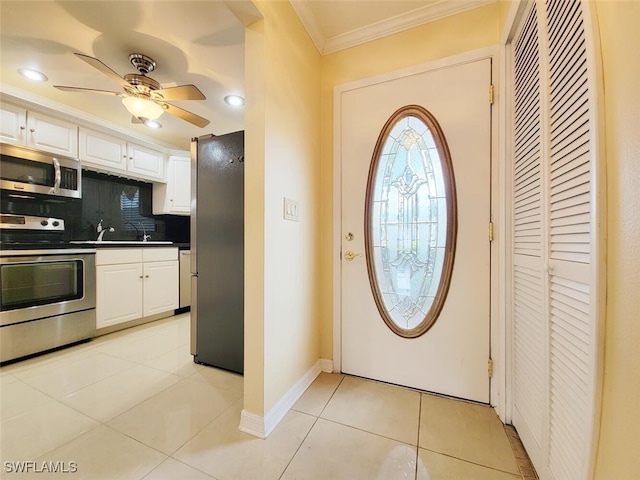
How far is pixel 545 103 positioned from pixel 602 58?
12.4 inches

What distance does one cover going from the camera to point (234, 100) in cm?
262

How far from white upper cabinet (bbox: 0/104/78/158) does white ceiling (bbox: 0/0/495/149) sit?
0.14m

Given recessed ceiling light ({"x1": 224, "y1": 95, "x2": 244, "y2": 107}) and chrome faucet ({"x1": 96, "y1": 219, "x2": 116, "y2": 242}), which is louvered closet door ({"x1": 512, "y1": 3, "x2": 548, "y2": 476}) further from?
chrome faucet ({"x1": 96, "y1": 219, "x2": 116, "y2": 242})

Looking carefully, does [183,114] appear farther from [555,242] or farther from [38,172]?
[555,242]

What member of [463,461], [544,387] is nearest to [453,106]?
[544,387]

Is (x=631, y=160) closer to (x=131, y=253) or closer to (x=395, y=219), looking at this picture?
(x=395, y=219)

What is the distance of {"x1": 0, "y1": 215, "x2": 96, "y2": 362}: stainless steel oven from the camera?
200 cm

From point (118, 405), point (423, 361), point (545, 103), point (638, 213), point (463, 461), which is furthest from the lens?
point (423, 361)

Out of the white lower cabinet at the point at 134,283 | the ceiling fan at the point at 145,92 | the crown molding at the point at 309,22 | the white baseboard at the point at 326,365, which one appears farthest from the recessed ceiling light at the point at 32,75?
the white baseboard at the point at 326,365

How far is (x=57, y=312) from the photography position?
7.40 feet

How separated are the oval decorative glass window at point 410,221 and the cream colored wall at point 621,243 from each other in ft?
3.06

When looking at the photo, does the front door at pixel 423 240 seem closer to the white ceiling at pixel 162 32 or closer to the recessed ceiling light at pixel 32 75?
the white ceiling at pixel 162 32

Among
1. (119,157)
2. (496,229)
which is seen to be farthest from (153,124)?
(496,229)

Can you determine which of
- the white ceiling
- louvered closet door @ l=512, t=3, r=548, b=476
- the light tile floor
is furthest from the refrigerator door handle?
louvered closet door @ l=512, t=3, r=548, b=476
